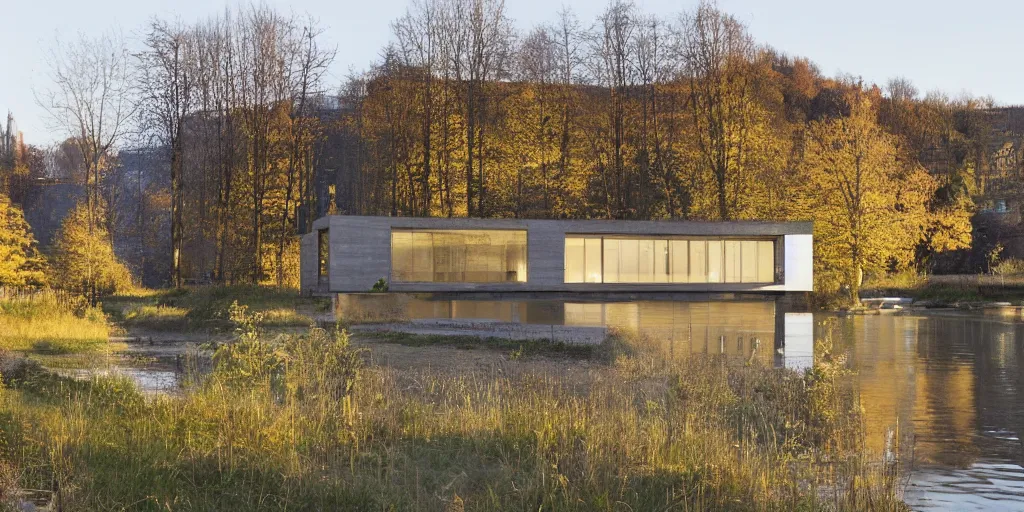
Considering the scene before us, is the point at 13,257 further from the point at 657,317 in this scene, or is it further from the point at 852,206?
the point at 852,206

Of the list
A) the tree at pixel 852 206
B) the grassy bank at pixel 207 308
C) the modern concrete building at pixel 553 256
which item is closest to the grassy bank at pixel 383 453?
the grassy bank at pixel 207 308

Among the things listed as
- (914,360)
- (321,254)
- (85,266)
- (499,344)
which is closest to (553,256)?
(321,254)

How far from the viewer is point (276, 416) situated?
8453 mm

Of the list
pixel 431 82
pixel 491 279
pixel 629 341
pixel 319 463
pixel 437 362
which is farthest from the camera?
pixel 431 82

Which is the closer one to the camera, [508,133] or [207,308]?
[207,308]

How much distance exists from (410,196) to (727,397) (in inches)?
1302

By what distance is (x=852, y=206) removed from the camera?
43656 millimetres

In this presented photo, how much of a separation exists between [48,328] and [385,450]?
14.8 meters

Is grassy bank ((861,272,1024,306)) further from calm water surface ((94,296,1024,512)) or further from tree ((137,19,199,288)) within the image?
tree ((137,19,199,288))

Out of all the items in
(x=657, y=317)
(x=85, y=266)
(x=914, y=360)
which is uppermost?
(x=85, y=266)

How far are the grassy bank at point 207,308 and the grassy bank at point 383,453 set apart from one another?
15.2 metres

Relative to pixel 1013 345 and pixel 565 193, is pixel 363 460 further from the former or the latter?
pixel 565 193

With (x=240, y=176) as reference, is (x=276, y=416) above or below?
below

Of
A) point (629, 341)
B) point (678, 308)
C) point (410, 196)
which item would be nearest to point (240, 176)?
point (410, 196)
